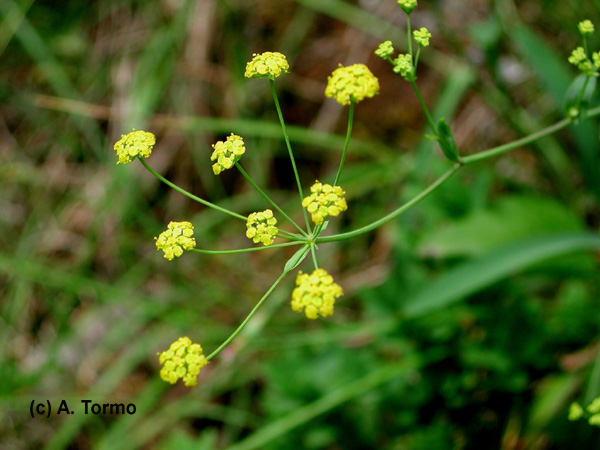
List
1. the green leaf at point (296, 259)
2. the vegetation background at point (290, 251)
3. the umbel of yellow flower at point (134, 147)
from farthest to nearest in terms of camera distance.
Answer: the vegetation background at point (290, 251) < the umbel of yellow flower at point (134, 147) < the green leaf at point (296, 259)

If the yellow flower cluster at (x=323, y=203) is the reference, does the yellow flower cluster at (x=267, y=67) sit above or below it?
above

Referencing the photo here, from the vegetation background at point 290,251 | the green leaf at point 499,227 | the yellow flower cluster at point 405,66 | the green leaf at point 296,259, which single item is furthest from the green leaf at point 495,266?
the yellow flower cluster at point 405,66

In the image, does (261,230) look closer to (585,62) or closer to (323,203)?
(323,203)

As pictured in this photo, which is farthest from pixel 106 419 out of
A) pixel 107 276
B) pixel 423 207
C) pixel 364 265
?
pixel 423 207

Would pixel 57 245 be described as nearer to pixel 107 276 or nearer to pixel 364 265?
pixel 107 276

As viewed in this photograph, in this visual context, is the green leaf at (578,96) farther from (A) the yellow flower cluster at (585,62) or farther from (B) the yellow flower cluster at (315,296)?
(B) the yellow flower cluster at (315,296)

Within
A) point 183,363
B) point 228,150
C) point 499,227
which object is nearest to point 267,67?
point 228,150
